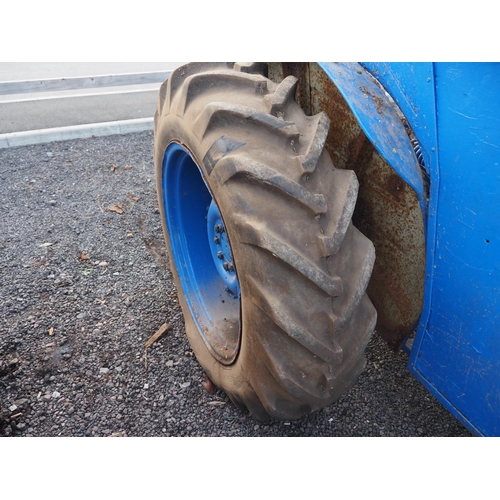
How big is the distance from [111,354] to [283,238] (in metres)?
1.19

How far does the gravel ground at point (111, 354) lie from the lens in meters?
1.77

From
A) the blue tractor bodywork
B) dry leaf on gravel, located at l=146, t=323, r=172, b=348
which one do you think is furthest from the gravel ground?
the blue tractor bodywork

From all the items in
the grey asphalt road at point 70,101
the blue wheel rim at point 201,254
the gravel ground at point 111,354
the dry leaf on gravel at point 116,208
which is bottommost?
the grey asphalt road at point 70,101

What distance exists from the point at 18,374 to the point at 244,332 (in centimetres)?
110

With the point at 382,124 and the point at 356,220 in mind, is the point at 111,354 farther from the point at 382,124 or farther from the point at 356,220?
the point at 382,124

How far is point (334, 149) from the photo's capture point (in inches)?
60.2

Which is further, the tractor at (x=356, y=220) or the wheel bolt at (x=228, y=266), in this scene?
the wheel bolt at (x=228, y=266)

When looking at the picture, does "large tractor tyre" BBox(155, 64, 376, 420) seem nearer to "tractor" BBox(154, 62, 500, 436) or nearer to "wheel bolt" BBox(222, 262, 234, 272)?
"tractor" BBox(154, 62, 500, 436)

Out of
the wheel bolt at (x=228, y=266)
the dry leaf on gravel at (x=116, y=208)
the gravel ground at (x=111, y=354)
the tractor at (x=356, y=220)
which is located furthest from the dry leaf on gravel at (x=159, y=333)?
the dry leaf on gravel at (x=116, y=208)

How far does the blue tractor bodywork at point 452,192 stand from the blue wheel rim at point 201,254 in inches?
29.7

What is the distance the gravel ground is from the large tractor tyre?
0.41 m

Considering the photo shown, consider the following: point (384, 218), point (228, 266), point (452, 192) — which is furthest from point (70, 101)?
point (452, 192)

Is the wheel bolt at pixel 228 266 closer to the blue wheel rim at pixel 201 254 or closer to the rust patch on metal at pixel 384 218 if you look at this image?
the blue wheel rim at pixel 201 254
